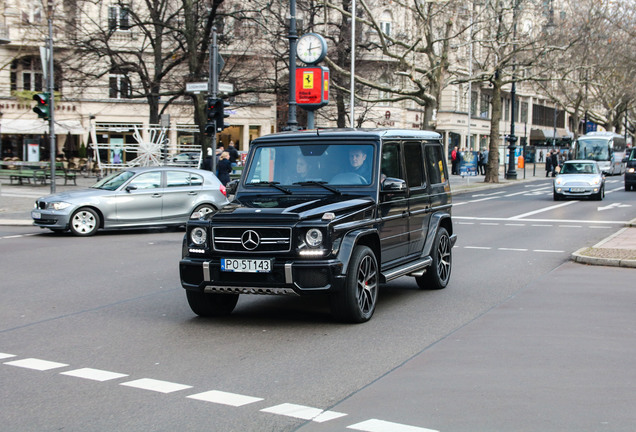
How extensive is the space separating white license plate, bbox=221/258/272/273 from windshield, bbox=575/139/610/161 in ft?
192

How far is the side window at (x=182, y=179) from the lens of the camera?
18891 millimetres

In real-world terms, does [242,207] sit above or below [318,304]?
above

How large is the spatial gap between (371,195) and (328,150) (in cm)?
77

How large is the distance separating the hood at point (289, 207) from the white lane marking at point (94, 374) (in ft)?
6.80

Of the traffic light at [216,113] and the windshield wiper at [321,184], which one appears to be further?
the traffic light at [216,113]

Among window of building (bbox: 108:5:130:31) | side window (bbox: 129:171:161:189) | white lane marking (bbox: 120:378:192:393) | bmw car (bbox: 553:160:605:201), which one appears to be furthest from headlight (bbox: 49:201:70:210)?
bmw car (bbox: 553:160:605:201)

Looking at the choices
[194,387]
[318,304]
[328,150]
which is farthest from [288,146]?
[194,387]

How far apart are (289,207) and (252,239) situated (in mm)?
519

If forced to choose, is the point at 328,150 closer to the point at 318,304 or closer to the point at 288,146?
the point at 288,146

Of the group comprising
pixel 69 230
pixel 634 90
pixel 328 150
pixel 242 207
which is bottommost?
pixel 69 230

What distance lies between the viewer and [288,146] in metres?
9.16

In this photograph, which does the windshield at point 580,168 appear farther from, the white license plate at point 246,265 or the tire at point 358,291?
the white license plate at point 246,265

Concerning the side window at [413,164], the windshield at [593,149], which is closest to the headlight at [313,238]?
the side window at [413,164]

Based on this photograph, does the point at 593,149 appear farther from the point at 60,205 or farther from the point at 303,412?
the point at 303,412
